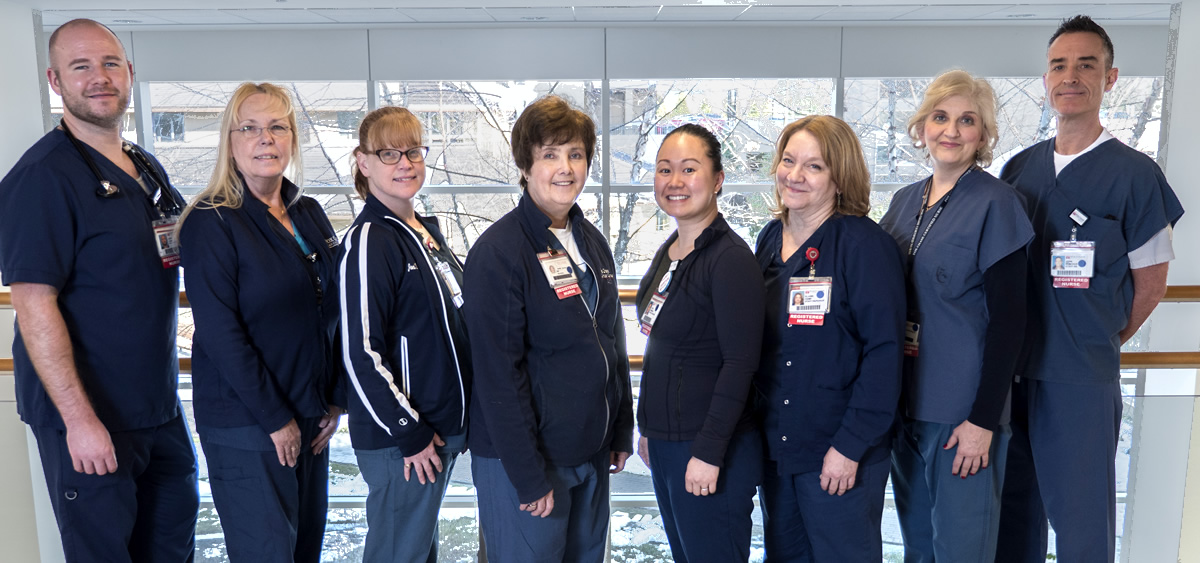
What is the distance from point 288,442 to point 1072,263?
80.6 inches

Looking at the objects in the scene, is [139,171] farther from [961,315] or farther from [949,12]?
[949,12]

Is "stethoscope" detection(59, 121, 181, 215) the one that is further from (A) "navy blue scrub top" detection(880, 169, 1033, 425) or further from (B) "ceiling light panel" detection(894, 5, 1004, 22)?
(B) "ceiling light panel" detection(894, 5, 1004, 22)

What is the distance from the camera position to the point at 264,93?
187cm

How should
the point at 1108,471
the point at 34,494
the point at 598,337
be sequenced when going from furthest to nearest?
1. the point at 34,494
2. the point at 1108,471
3. the point at 598,337

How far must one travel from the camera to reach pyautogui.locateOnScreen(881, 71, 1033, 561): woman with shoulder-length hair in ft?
5.90

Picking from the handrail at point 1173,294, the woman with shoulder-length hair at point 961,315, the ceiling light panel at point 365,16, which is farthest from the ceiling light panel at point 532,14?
the woman with shoulder-length hair at point 961,315

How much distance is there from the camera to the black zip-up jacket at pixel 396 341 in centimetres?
170

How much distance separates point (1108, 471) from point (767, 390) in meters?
1.03

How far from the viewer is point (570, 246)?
1.75m

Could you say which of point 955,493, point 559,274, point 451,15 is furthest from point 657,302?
point 451,15

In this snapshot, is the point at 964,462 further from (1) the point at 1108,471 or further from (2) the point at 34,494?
(2) the point at 34,494

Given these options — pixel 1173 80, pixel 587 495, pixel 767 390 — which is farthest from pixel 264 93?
pixel 1173 80

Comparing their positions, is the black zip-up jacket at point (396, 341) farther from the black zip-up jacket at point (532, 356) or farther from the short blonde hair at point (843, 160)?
the short blonde hair at point (843, 160)

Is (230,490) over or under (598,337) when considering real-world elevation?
under
